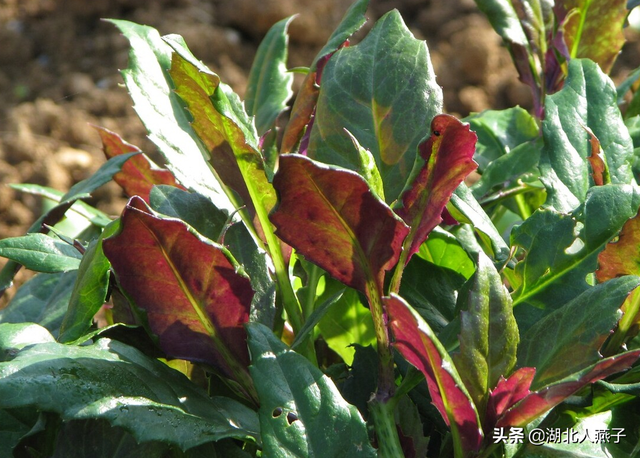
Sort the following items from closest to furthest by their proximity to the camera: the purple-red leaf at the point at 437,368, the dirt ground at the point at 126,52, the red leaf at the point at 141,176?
the purple-red leaf at the point at 437,368, the red leaf at the point at 141,176, the dirt ground at the point at 126,52

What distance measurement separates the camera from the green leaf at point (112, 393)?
70cm

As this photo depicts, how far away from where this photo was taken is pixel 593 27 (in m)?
1.27

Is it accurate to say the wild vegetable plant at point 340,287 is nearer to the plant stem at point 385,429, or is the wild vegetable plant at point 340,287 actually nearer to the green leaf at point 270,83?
the plant stem at point 385,429

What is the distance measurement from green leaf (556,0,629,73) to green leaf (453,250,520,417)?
26.1 inches

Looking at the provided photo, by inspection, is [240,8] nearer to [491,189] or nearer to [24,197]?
[24,197]

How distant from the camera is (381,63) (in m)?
0.88

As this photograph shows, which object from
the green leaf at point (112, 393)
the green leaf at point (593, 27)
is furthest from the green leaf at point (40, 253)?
the green leaf at point (593, 27)

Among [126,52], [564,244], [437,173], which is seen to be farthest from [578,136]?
[126,52]

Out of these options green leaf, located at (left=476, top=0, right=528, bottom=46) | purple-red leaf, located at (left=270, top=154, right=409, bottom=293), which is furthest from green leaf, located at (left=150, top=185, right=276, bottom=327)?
Answer: green leaf, located at (left=476, top=0, right=528, bottom=46)

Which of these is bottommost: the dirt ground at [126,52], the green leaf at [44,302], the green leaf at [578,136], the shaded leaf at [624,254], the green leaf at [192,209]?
the dirt ground at [126,52]

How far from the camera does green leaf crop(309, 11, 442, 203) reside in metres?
0.86

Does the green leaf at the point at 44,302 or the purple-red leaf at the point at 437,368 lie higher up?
the purple-red leaf at the point at 437,368

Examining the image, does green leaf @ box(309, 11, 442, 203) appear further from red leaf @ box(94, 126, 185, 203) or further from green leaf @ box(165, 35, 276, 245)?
red leaf @ box(94, 126, 185, 203)

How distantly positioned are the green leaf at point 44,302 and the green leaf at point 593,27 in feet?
2.73
